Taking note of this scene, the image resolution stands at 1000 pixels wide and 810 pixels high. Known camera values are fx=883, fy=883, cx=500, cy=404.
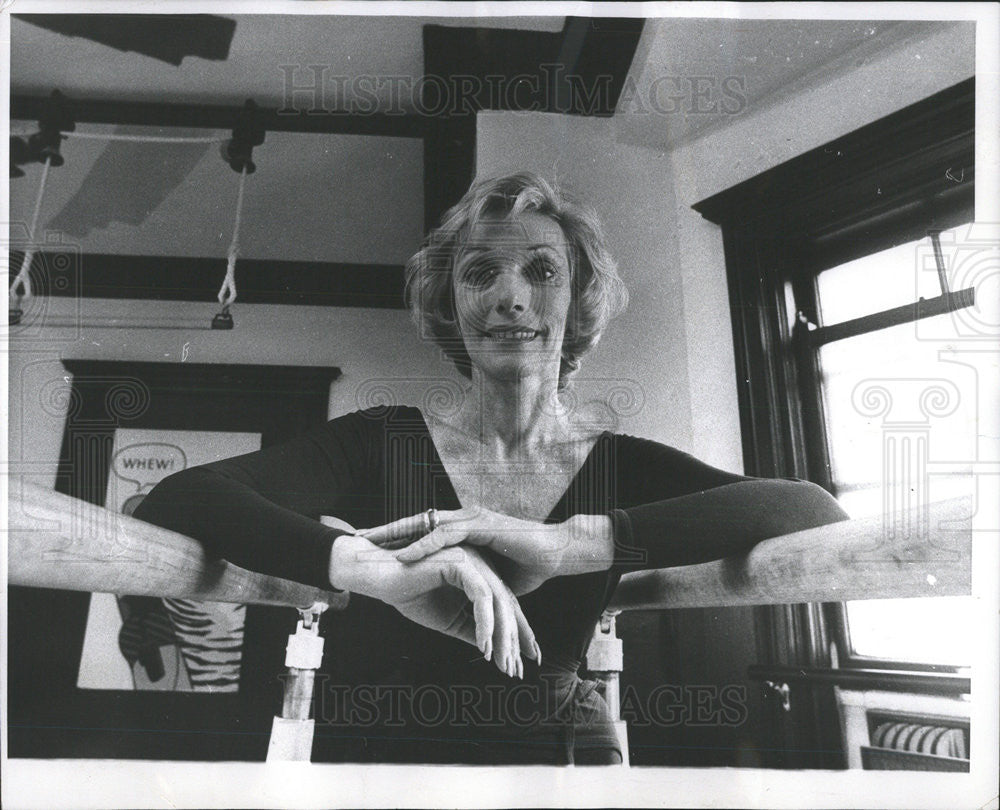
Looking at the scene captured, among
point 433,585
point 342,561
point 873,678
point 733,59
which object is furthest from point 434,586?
point 733,59

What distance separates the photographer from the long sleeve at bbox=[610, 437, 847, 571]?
108 centimetres

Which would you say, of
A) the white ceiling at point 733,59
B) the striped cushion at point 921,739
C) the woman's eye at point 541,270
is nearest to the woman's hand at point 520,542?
the woman's eye at point 541,270

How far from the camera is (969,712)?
3.62 feet

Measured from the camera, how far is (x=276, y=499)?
1.08 m

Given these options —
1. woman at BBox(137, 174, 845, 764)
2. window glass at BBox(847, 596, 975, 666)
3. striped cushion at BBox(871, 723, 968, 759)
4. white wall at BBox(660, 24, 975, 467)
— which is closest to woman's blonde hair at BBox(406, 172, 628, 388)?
woman at BBox(137, 174, 845, 764)

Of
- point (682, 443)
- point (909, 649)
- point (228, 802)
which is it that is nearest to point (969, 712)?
point (909, 649)

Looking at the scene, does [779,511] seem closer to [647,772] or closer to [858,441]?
[858,441]

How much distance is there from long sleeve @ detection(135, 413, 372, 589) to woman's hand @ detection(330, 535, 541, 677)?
3 centimetres

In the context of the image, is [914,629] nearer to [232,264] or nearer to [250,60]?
[232,264]

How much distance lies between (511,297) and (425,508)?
0.28 meters

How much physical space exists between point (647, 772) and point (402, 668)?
1.09 feet

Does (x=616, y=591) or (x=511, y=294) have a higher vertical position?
(x=511, y=294)

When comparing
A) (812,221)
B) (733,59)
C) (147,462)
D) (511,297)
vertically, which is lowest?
(147,462)

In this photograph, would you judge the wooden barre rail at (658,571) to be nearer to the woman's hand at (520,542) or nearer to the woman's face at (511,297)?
the woman's hand at (520,542)
